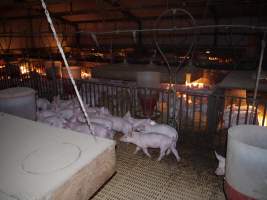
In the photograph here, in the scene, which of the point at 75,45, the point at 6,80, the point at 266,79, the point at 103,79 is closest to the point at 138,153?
the point at 266,79

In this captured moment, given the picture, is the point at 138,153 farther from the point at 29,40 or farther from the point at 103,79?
the point at 29,40

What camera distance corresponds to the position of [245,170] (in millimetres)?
2559

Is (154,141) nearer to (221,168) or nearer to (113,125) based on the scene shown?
(221,168)

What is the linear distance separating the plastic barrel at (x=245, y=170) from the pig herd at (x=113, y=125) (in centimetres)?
131

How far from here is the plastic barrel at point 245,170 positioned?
2451mm

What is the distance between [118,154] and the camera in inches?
172

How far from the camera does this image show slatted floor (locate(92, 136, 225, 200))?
3.25m

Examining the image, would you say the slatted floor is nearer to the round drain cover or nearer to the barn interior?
the barn interior

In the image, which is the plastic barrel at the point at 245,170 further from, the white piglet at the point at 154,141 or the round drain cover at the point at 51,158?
the round drain cover at the point at 51,158

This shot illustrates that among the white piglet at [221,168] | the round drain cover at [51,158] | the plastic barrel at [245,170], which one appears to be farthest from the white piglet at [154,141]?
the round drain cover at [51,158]

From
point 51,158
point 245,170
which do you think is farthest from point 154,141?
point 51,158

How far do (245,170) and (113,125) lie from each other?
2.92 meters

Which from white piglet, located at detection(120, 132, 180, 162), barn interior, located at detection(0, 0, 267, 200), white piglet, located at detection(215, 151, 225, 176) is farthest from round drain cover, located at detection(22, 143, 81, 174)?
white piglet, located at detection(215, 151, 225, 176)

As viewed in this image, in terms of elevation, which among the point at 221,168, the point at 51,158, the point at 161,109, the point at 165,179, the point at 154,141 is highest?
the point at 51,158
